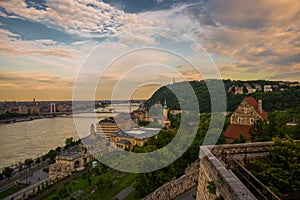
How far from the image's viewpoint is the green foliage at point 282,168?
3.16m

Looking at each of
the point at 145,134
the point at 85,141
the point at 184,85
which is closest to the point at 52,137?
the point at 85,141

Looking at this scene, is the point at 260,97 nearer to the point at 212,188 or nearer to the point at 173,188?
the point at 173,188

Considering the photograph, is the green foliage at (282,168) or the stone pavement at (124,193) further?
the stone pavement at (124,193)

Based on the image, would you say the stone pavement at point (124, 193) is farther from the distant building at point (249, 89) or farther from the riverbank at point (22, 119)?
the riverbank at point (22, 119)

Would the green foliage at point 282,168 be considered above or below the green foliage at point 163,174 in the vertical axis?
above

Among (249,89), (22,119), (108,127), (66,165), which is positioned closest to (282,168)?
(66,165)

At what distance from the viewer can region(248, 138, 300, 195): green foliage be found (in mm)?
3161

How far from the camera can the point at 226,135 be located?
483 inches

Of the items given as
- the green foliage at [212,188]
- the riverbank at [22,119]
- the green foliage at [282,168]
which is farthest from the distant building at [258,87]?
the riverbank at [22,119]

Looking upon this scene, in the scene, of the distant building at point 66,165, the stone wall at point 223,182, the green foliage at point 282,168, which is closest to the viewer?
the stone wall at point 223,182

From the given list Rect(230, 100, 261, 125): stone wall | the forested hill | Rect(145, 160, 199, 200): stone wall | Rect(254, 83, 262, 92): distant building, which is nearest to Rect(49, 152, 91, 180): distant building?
the forested hill

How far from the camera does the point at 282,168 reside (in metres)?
3.38

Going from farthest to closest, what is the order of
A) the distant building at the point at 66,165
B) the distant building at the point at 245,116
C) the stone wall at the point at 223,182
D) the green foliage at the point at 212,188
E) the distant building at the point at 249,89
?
1. the distant building at the point at 249,89
2. the distant building at the point at 66,165
3. the distant building at the point at 245,116
4. the green foliage at the point at 212,188
5. the stone wall at the point at 223,182

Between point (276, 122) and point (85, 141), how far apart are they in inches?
1005
